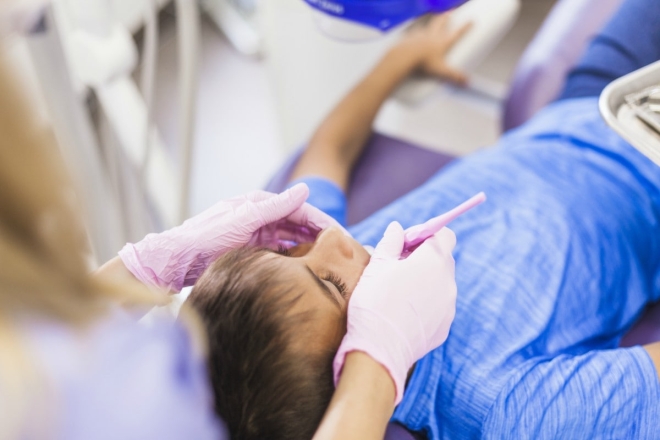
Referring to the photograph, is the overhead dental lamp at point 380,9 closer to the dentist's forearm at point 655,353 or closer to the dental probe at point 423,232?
the dental probe at point 423,232

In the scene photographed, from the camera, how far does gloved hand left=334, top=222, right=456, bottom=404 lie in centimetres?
60

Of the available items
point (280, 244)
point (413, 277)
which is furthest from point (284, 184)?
point (413, 277)

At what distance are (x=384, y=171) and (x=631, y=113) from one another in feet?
1.77

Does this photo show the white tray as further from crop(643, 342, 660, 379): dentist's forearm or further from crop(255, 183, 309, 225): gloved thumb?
crop(255, 183, 309, 225): gloved thumb

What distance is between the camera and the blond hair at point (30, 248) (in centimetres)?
35

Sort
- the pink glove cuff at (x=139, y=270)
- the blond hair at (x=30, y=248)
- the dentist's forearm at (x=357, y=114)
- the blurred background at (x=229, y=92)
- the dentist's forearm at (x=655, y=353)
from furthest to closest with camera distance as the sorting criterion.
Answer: the dentist's forearm at (x=357, y=114)
the blurred background at (x=229, y=92)
the dentist's forearm at (x=655, y=353)
the pink glove cuff at (x=139, y=270)
the blond hair at (x=30, y=248)

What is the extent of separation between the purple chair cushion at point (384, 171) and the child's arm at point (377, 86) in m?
0.03

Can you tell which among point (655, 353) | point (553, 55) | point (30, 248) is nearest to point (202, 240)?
point (30, 248)

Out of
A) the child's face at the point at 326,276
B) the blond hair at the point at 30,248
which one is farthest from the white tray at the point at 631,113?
the blond hair at the point at 30,248

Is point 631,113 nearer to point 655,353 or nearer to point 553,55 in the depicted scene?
point 655,353

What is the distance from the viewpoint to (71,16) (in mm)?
907

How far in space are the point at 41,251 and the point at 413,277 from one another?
14.7 inches

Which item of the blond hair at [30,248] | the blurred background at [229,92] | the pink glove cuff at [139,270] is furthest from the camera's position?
the blurred background at [229,92]

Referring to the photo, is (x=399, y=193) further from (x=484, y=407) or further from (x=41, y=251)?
(x=41, y=251)
